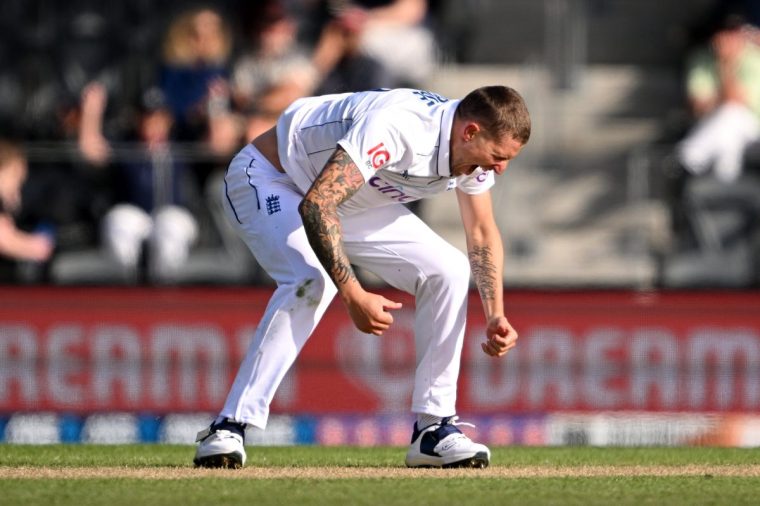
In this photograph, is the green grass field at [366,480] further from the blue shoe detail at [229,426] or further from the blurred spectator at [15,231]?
the blurred spectator at [15,231]

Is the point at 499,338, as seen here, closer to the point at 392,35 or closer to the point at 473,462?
the point at 473,462

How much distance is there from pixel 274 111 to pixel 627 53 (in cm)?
442

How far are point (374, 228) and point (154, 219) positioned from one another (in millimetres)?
5220

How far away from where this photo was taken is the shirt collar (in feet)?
22.2

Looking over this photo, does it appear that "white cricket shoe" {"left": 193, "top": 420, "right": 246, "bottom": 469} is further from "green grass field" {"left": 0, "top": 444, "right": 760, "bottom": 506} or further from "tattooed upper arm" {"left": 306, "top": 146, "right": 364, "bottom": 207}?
"tattooed upper arm" {"left": 306, "top": 146, "right": 364, "bottom": 207}

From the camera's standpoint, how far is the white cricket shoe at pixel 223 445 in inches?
266

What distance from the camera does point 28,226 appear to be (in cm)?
1225

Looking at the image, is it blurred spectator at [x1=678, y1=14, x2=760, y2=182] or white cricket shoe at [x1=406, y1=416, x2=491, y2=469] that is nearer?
white cricket shoe at [x1=406, y1=416, x2=491, y2=469]

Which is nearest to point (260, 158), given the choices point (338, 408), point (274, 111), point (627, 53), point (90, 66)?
point (338, 408)

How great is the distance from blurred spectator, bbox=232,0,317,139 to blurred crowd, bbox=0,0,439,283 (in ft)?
0.05

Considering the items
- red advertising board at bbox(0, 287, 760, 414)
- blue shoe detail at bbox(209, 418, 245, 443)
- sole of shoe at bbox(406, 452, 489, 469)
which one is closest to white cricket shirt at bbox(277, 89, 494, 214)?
blue shoe detail at bbox(209, 418, 245, 443)

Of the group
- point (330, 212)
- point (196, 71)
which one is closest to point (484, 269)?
point (330, 212)

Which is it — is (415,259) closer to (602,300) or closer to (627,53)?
(602,300)

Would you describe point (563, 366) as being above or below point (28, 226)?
below
